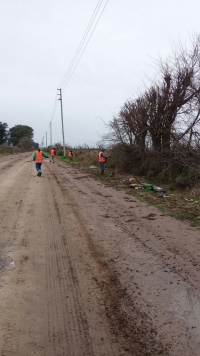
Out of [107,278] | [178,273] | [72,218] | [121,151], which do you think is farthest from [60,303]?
[121,151]

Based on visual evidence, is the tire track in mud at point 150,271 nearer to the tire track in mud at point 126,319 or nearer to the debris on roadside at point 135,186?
the tire track in mud at point 126,319

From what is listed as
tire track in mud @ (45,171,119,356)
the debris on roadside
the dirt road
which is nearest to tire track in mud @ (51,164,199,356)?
the dirt road

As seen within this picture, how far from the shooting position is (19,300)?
12.7 ft

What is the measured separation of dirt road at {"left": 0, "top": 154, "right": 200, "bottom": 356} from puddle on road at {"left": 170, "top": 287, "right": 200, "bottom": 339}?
0.04 ft

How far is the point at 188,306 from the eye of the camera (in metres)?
3.87

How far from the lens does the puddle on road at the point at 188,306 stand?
11.5ft

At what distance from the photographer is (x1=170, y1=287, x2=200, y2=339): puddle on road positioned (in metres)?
3.50

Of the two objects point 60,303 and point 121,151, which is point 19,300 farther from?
point 121,151

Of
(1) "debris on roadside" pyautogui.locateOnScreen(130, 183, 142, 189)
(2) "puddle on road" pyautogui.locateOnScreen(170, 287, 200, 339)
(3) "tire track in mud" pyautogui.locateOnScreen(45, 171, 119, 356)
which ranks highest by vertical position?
(1) "debris on roadside" pyautogui.locateOnScreen(130, 183, 142, 189)

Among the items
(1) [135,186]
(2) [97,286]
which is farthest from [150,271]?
(1) [135,186]

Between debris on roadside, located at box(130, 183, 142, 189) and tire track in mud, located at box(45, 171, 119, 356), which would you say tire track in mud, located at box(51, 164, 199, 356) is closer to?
tire track in mud, located at box(45, 171, 119, 356)

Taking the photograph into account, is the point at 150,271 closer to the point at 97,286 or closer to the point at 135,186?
the point at 97,286

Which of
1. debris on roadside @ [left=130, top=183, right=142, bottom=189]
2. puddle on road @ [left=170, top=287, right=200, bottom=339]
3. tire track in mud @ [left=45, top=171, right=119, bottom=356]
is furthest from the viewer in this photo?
debris on roadside @ [left=130, top=183, right=142, bottom=189]

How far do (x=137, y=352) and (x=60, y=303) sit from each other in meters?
A: 1.18
